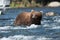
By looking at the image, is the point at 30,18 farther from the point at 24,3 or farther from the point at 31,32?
the point at 24,3

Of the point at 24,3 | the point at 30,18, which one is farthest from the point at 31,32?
the point at 24,3

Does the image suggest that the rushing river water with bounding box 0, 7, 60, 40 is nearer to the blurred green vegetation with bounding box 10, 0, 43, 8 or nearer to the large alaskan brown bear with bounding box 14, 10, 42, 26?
the large alaskan brown bear with bounding box 14, 10, 42, 26

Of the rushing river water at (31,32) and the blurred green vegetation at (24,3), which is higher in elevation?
the rushing river water at (31,32)

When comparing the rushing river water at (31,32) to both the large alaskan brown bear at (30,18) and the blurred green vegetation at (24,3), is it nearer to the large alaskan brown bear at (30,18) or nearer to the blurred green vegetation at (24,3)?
the large alaskan brown bear at (30,18)

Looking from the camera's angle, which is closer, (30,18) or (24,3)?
(30,18)

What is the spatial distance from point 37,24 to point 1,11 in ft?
74.1

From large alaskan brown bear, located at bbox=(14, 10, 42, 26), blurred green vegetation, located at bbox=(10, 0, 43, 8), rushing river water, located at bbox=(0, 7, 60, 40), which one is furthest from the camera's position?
blurred green vegetation, located at bbox=(10, 0, 43, 8)

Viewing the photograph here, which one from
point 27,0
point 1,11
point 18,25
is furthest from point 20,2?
point 18,25

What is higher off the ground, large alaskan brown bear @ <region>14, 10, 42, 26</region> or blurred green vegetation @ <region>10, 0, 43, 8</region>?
large alaskan brown bear @ <region>14, 10, 42, 26</region>

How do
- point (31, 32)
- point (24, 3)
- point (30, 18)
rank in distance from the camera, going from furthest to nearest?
point (24, 3), point (30, 18), point (31, 32)

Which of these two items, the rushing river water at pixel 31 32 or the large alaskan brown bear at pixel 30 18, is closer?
the rushing river water at pixel 31 32

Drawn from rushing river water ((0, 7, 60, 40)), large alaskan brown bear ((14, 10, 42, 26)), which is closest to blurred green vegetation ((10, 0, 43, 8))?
large alaskan brown bear ((14, 10, 42, 26))

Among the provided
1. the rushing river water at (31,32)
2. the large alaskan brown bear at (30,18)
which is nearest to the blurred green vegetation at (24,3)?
the large alaskan brown bear at (30,18)

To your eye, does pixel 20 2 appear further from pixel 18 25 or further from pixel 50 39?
pixel 50 39
